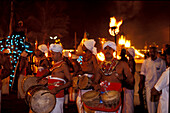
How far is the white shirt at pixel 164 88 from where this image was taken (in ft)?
14.6

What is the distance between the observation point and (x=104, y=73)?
5.18 m

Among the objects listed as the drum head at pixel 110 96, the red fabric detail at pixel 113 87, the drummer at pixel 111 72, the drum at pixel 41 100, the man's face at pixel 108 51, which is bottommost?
the drum at pixel 41 100

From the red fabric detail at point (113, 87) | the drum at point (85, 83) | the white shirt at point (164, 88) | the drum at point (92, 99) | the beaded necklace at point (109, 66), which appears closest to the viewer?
the white shirt at point (164, 88)

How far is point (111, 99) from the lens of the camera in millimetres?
4430

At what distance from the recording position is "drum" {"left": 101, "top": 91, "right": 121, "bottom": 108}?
445 cm

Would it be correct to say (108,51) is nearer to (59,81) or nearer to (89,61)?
(59,81)

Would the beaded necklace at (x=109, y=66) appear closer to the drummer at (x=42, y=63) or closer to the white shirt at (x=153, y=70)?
the white shirt at (x=153, y=70)

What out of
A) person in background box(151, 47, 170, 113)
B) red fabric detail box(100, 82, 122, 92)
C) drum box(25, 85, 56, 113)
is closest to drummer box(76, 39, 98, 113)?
red fabric detail box(100, 82, 122, 92)

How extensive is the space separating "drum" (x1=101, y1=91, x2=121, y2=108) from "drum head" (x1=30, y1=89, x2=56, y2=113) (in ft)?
3.47

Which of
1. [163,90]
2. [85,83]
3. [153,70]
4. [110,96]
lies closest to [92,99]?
[110,96]

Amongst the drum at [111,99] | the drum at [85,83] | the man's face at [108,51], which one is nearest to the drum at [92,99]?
the drum at [111,99]

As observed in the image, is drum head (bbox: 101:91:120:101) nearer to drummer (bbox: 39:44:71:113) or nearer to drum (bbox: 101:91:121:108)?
drum (bbox: 101:91:121:108)

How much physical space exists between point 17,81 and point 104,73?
8033mm

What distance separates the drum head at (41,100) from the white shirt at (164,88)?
211 cm
